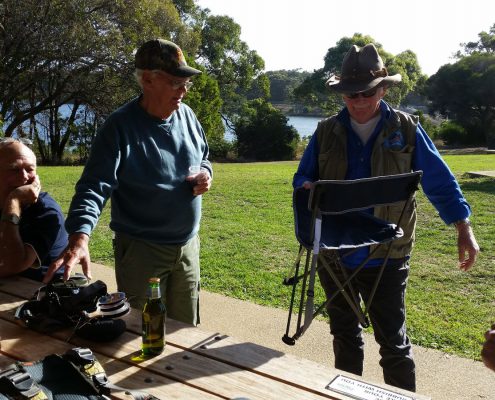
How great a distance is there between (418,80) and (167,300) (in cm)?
4779

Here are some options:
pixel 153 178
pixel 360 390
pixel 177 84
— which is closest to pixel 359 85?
pixel 177 84

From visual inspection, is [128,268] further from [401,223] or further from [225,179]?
[225,179]

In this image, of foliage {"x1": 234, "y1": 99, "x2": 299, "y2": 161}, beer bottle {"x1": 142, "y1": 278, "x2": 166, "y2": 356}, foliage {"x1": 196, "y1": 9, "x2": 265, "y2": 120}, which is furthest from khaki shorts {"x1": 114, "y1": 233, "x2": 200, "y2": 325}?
foliage {"x1": 196, "y1": 9, "x2": 265, "y2": 120}

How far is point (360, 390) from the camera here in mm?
1860

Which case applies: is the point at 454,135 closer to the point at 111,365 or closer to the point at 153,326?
the point at 153,326

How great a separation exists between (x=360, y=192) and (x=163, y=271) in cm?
112

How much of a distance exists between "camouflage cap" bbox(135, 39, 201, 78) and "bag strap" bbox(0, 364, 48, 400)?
167 centimetres

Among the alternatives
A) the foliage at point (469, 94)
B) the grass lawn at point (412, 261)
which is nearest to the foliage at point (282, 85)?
the foliage at point (469, 94)

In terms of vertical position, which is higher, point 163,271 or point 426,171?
point 426,171

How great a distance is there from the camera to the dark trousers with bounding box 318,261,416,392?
2865 millimetres

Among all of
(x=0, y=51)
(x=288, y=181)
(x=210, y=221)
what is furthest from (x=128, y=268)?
(x=0, y=51)

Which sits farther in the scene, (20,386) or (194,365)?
(194,365)

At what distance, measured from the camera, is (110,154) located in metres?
2.71

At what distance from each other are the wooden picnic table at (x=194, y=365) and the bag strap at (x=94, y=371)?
1.9 inches
